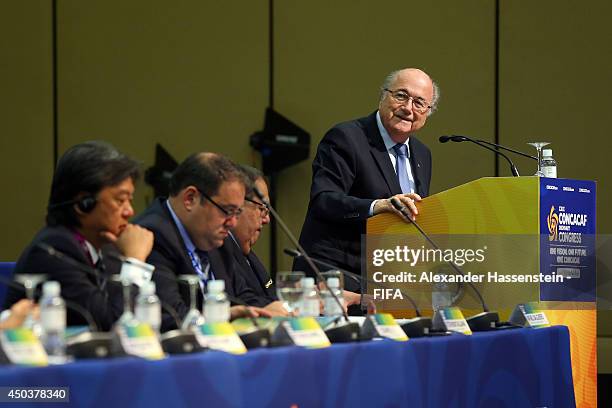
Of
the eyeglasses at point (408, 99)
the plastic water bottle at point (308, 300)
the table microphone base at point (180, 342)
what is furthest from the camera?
the eyeglasses at point (408, 99)

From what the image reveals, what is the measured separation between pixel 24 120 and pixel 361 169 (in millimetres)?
3047

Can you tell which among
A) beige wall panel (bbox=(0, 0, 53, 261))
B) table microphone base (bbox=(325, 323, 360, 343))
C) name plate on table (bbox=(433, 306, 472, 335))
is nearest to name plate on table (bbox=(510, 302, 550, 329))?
name plate on table (bbox=(433, 306, 472, 335))

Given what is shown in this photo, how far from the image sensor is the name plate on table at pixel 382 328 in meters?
2.82

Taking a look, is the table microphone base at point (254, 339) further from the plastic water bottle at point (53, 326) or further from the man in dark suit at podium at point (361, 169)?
the man in dark suit at podium at point (361, 169)

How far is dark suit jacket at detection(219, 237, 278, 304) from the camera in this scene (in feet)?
12.6

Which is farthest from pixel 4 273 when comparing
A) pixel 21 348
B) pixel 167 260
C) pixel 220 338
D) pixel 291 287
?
pixel 21 348

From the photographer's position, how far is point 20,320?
84.0 inches

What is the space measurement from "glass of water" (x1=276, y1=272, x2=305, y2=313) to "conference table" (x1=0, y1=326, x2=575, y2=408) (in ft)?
0.97

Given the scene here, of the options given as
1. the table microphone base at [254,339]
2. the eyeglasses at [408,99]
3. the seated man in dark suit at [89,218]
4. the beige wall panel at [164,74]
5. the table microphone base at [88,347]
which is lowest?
the table microphone base at [254,339]

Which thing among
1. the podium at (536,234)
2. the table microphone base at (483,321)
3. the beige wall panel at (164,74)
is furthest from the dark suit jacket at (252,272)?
the beige wall panel at (164,74)

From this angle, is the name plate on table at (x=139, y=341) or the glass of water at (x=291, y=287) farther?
the glass of water at (x=291, y=287)

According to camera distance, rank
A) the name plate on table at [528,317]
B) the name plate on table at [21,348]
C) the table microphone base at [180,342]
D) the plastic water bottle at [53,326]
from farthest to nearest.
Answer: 1. the name plate on table at [528,317]
2. the table microphone base at [180,342]
3. the plastic water bottle at [53,326]
4. the name plate on table at [21,348]

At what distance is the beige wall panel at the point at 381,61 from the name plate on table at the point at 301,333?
4.26 m

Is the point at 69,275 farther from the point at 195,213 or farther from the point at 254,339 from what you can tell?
the point at 195,213
